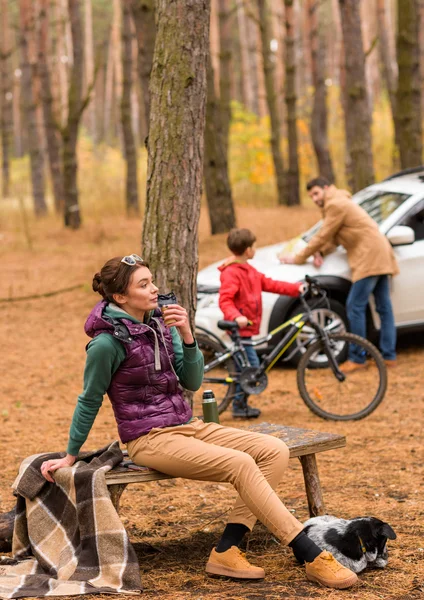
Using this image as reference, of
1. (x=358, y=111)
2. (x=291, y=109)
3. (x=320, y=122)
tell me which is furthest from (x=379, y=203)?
(x=291, y=109)

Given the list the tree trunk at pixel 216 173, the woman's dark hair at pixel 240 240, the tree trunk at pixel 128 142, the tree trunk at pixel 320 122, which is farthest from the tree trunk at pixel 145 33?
the tree trunk at pixel 128 142

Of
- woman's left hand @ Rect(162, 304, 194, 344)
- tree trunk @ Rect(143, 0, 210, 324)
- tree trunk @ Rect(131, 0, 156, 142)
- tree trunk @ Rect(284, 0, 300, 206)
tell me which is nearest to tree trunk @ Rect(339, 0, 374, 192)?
tree trunk @ Rect(131, 0, 156, 142)

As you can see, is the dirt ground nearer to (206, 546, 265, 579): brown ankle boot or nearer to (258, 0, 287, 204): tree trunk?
(206, 546, 265, 579): brown ankle boot

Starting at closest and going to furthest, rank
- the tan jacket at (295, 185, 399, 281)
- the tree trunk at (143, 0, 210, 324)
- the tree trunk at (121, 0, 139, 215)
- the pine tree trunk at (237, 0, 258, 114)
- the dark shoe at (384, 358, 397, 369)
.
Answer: the tree trunk at (143, 0, 210, 324)
the tan jacket at (295, 185, 399, 281)
the dark shoe at (384, 358, 397, 369)
the tree trunk at (121, 0, 139, 215)
the pine tree trunk at (237, 0, 258, 114)

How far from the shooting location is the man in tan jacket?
976cm

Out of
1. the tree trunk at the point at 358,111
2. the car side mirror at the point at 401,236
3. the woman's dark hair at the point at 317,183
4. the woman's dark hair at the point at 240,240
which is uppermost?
the tree trunk at the point at 358,111

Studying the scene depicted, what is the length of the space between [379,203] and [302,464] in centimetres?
591

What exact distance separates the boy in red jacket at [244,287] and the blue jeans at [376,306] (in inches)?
71.9

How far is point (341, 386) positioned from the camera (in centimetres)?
840

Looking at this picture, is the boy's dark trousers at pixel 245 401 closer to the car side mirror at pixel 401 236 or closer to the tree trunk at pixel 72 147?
the car side mirror at pixel 401 236

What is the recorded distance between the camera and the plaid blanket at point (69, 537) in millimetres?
4465

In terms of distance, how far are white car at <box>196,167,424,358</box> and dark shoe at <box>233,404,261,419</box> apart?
1478 mm

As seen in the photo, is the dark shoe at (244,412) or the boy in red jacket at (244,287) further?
the dark shoe at (244,412)

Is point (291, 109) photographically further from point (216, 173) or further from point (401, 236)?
point (401, 236)
